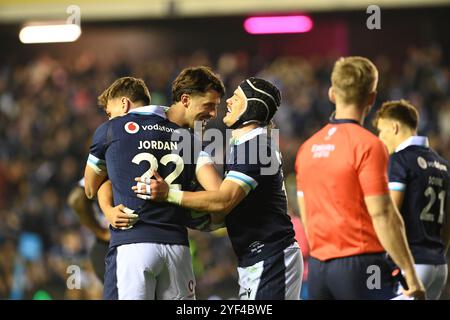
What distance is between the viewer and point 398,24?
16.4 meters

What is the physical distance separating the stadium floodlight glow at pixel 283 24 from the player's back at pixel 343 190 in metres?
11.5

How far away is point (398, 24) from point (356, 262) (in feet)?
39.5

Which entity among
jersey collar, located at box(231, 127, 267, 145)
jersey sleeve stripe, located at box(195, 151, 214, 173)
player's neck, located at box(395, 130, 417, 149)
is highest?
player's neck, located at box(395, 130, 417, 149)

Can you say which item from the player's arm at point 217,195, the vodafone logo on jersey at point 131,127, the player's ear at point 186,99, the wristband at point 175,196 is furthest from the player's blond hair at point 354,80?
the vodafone logo on jersey at point 131,127

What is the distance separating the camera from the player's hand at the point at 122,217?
17.1 feet

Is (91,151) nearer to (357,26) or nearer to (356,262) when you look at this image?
(356,262)

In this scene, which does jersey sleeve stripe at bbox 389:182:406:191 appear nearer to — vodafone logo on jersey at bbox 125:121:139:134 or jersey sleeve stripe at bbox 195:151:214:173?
jersey sleeve stripe at bbox 195:151:214:173

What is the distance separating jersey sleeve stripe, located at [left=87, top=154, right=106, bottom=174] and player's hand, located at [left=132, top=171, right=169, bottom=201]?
13.6 inches

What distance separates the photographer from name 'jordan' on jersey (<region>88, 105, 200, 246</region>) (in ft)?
17.2

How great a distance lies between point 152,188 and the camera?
5.15m

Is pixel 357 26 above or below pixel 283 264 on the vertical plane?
above

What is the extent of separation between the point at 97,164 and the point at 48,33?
1272 cm

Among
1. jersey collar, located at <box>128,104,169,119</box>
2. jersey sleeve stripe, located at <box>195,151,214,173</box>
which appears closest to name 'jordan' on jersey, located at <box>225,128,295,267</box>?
jersey sleeve stripe, located at <box>195,151,214,173</box>
